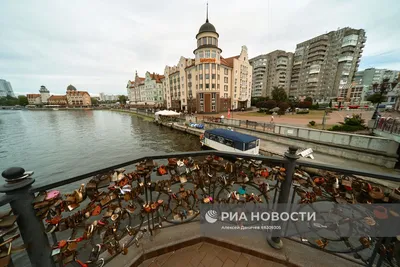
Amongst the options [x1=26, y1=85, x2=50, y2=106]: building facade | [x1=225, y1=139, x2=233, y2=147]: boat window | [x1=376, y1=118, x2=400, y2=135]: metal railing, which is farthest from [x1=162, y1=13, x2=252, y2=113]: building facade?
[x1=26, y1=85, x2=50, y2=106]: building facade

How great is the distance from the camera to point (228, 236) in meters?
2.16

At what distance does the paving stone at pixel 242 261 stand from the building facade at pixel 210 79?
3420 cm

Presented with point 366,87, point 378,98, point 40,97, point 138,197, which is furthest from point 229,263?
point 40,97

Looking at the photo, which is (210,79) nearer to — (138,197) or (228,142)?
(228,142)

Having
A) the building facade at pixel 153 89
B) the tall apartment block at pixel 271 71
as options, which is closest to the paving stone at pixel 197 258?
the building facade at pixel 153 89

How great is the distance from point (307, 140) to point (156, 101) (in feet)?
185

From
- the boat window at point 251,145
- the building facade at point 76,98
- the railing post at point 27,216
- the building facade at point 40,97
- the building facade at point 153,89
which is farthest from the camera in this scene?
the building facade at point 40,97

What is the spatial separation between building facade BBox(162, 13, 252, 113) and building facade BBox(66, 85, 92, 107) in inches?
3529

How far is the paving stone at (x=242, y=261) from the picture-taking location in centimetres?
192

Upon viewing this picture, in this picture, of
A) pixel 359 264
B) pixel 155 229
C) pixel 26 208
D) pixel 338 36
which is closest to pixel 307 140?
pixel 359 264

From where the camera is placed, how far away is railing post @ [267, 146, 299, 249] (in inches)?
65.1

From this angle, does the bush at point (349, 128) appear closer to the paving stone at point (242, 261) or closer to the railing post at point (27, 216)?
the paving stone at point (242, 261)

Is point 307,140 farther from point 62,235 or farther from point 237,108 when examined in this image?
point 237,108

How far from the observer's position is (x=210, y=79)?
33.7 m
